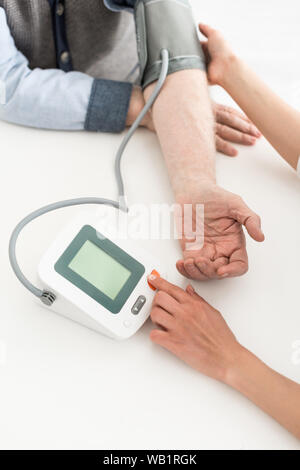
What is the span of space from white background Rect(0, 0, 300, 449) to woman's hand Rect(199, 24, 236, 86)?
0.50 ft

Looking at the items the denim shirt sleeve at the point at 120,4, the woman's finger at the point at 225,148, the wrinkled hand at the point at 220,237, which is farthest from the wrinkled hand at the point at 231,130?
the denim shirt sleeve at the point at 120,4

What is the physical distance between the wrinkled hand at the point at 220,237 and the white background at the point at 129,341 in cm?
4

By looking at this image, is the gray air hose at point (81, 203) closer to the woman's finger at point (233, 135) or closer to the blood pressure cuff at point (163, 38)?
the blood pressure cuff at point (163, 38)

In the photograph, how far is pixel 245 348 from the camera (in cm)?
64

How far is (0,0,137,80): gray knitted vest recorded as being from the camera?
86cm

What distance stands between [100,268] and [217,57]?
1.63ft

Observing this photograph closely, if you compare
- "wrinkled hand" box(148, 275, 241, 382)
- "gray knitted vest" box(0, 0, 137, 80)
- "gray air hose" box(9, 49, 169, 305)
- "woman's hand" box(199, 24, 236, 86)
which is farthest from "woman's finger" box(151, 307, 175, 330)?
"gray knitted vest" box(0, 0, 137, 80)

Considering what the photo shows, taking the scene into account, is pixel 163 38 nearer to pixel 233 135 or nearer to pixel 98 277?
pixel 233 135

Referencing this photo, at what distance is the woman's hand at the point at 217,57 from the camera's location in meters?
0.89

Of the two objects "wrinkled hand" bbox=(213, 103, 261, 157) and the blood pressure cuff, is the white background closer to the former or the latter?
"wrinkled hand" bbox=(213, 103, 261, 157)

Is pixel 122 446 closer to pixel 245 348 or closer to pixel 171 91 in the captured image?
pixel 245 348
